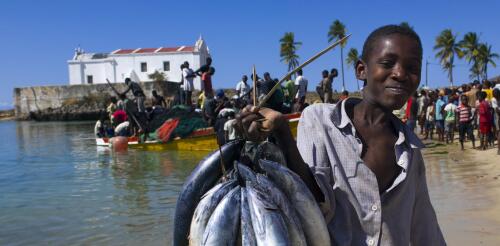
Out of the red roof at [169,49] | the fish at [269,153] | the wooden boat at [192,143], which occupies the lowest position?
the wooden boat at [192,143]

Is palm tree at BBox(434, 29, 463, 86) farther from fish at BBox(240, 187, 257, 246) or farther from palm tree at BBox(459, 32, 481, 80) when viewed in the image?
fish at BBox(240, 187, 257, 246)

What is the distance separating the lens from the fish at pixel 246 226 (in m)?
1.54

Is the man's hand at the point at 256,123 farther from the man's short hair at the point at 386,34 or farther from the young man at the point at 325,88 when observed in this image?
the young man at the point at 325,88

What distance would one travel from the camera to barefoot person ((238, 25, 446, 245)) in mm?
1768

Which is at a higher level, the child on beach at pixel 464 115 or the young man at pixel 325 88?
the young man at pixel 325 88

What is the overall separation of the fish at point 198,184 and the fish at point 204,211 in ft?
0.40

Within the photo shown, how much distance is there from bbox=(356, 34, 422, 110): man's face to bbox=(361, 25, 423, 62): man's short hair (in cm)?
2

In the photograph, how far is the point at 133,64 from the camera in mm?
62875

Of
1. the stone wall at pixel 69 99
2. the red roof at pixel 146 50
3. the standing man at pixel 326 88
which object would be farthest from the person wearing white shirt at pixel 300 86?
the red roof at pixel 146 50

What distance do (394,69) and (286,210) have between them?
2.32 feet

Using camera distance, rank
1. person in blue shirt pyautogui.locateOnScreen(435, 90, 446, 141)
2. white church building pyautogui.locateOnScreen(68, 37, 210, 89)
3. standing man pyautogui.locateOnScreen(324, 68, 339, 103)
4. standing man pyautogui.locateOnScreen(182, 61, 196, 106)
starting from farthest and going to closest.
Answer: white church building pyautogui.locateOnScreen(68, 37, 210, 89)
standing man pyautogui.locateOnScreen(182, 61, 196, 106)
standing man pyautogui.locateOnScreen(324, 68, 339, 103)
person in blue shirt pyautogui.locateOnScreen(435, 90, 446, 141)

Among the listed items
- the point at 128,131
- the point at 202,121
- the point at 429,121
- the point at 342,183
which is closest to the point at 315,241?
the point at 342,183

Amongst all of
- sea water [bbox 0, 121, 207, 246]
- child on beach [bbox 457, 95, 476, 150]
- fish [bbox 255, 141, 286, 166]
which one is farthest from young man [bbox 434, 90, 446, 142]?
fish [bbox 255, 141, 286, 166]

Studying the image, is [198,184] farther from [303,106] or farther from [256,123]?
[303,106]
